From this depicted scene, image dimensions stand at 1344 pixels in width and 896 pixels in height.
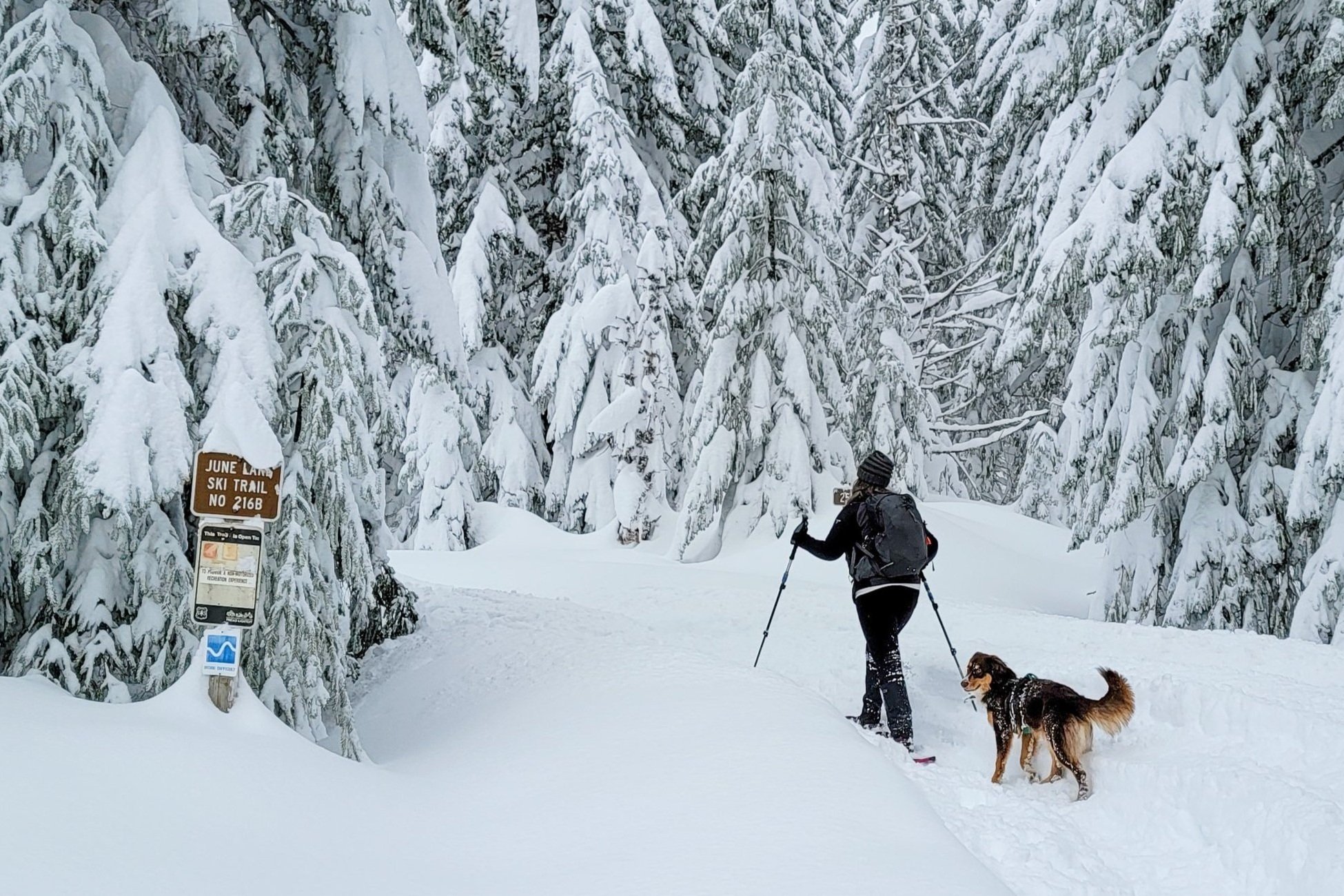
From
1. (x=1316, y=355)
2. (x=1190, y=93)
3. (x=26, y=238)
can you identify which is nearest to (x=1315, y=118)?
(x=1190, y=93)

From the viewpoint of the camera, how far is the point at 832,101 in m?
20.7

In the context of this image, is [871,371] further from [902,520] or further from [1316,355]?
[902,520]

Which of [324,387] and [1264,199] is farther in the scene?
[1264,199]

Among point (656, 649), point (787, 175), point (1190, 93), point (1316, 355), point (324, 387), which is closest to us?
point (324, 387)

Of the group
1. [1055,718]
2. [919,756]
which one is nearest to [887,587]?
[919,756]

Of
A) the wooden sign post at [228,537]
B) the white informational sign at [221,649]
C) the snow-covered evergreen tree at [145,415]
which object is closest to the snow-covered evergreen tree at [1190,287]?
the snow-covered evergreen tree at [145,415]

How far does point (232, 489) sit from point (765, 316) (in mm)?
10992

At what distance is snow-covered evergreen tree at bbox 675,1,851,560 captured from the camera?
554 inches

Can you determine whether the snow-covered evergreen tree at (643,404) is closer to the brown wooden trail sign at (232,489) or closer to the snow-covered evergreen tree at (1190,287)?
the snow-covered evergreen tree at (1190,287)

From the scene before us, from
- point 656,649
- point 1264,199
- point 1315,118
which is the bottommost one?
point 656,649

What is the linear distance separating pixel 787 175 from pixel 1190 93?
5.78 m

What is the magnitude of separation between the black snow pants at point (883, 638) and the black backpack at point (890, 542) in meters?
0.14

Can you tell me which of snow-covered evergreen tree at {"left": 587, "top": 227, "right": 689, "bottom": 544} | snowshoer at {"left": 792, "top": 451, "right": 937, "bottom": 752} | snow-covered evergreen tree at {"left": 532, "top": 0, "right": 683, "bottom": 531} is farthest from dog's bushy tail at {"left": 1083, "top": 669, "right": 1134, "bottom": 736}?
snow-covered evergreen tree at {"left": 532, "top": 0, "right": 683, "bottom": 531}

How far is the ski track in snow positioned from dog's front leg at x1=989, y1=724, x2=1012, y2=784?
0.26ft
